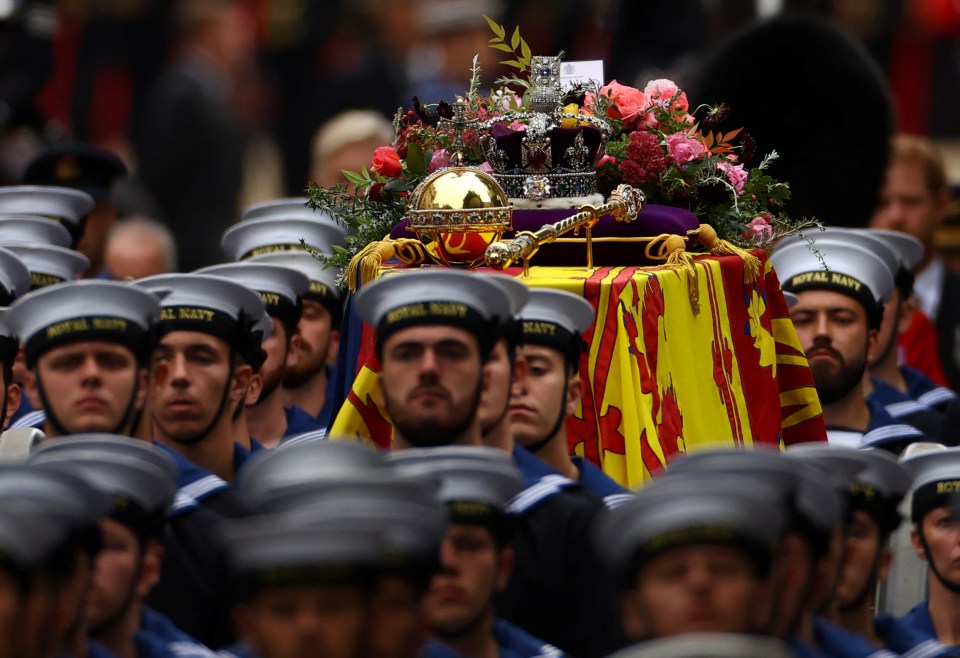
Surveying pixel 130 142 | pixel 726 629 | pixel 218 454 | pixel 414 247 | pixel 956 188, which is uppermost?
pixel 130 142

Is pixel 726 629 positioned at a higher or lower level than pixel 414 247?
lower

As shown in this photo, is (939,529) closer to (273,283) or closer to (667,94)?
(667,94)

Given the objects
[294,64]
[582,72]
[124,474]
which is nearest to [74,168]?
[582,72]

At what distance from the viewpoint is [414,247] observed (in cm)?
775

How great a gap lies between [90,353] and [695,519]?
2449 mm

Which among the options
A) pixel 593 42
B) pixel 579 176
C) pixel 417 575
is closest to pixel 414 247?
pixel 579 176

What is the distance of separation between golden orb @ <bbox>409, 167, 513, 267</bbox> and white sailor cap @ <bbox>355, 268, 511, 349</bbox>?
1114 mm

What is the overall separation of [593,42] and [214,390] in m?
9.64

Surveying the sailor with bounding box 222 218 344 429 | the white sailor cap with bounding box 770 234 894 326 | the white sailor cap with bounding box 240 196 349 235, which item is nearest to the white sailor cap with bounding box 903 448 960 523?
the white sailor cap with bounding box 770 234 894 326

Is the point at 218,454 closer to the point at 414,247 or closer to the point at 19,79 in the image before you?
the point at 414,247

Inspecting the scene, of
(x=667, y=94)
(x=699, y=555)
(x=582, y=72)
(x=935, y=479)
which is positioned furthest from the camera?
(x=582, y=72)

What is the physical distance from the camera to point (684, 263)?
25.2 ft

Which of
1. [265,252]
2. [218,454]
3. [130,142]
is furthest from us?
[130,142]

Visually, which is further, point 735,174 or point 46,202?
point 46,202
